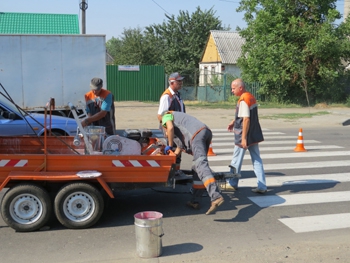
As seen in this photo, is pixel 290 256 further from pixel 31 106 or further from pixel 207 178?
pixel 31 106

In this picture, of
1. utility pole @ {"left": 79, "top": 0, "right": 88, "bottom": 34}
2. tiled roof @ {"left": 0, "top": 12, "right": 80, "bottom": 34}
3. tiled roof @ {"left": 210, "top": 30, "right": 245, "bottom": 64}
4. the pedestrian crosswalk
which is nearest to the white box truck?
the pedestrian crosswalk

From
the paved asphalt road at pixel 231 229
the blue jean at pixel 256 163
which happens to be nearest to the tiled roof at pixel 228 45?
the paved asphalt road at pixel 231 229

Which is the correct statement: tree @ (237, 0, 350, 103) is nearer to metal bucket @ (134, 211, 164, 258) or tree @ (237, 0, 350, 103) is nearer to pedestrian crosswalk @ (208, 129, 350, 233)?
pedestrian crosswalk @ (208, 129, 350, 233)

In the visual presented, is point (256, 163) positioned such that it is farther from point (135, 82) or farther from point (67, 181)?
point (135, 82)

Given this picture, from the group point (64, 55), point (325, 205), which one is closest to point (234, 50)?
point (64, 55)

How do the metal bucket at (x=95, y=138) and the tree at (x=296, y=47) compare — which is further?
the tree at (x=296, y=47)

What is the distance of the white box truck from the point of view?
44.1ft

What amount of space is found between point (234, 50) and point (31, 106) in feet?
102

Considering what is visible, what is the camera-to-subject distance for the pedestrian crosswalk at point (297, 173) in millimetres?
6156

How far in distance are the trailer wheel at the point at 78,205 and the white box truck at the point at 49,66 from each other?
8327 millimetres

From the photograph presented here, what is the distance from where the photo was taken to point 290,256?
4.93 m

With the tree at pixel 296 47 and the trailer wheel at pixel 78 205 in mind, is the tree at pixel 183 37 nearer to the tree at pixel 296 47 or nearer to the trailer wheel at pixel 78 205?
the tree at pixel 296 47

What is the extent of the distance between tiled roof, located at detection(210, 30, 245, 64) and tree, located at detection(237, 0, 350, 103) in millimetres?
12425

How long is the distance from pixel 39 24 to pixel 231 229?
821 inches
